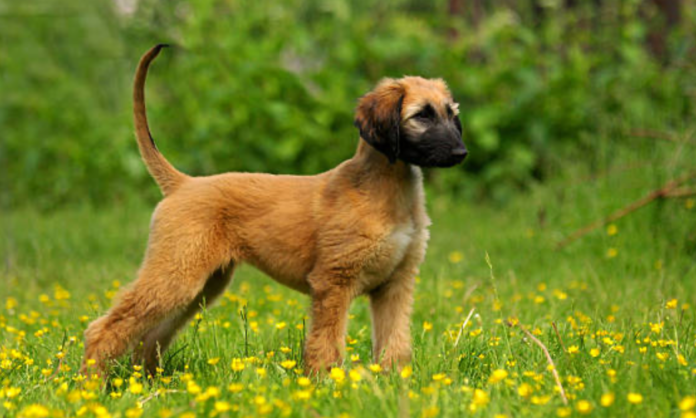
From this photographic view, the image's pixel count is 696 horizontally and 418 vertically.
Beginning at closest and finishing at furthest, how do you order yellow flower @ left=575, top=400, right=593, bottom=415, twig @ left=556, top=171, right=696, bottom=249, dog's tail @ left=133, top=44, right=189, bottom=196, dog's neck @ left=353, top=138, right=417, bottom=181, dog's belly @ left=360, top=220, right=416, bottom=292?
yellow flower @ left=575, top=400, right=593, bottom=415, dog's belly @ left=360, top=220, right=416, bottom=292, dog's neck @ left=353, top=138, right=417, bottom=181, dog's tail @ left=133, top=44, right=189, bottom=196, twig @ left=556, top=171, right=696, bottom=249

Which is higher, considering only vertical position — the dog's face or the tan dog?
the dog's face

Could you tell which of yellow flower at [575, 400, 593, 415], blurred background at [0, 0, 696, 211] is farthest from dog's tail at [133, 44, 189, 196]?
blurred background at [0, 0, 696, 211]

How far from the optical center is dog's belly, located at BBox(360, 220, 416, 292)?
3516mm

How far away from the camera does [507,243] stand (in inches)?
269

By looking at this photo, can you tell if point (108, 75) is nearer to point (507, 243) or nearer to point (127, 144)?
point (127, 144)

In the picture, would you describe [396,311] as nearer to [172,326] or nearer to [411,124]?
[411,124]

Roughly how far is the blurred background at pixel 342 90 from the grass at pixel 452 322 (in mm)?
671

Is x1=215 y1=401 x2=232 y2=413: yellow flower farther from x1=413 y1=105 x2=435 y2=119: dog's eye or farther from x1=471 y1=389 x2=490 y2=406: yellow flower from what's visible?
x1=413 y1=105 x2=435 y2=119: dog's eye

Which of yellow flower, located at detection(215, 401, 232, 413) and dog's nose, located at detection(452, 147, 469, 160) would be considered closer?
yellow flower, located at detection(215, 401, 232, 413)

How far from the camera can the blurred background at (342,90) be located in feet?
28.1

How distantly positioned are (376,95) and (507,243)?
350cm

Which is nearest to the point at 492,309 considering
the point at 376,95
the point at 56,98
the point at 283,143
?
the point at 376,95

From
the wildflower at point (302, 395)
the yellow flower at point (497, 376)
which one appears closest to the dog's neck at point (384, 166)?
the yellow flower at point (497, 376)

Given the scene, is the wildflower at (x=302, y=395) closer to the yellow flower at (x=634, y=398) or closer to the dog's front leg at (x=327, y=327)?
the dog's front leg at (x=327, y=327)
